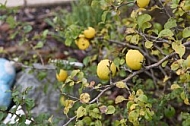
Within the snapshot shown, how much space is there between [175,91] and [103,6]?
422 millimetres

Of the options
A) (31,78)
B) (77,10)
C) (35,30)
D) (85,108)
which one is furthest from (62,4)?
(85,108)

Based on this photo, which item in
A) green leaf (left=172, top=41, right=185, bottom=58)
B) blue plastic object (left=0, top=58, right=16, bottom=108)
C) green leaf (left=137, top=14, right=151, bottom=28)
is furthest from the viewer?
blue plastic object (left=0, top=58, right=16, bottom=108)

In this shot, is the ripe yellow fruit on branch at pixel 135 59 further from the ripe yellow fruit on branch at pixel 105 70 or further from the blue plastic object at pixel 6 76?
the blue plastic object at pixel 6 76

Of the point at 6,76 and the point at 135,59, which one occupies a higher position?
the point at 135,59

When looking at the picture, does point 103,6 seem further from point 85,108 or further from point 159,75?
point 159,75

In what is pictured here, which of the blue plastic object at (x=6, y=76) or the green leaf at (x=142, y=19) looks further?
the blue plastic object at (x=6, y=76)

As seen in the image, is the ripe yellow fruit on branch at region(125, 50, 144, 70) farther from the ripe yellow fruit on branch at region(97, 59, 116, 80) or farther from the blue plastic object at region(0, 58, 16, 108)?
the blue plastic object at region(0, 58, 16, 108)

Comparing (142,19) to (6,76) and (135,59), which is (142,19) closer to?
(135,59)

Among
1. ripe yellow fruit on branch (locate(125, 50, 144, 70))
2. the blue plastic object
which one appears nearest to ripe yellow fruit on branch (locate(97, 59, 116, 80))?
ripe yellow fruit on branch (locate(125, 50, 144, 70))

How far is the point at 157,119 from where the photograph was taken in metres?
1.64

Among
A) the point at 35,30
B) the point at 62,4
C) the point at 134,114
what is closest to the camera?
the point at 134,114

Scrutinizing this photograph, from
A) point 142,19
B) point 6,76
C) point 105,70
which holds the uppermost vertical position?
point 142,19

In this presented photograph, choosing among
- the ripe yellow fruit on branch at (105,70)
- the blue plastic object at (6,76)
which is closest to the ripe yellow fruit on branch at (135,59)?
the ripe yellow fruit on branch at (105,70)

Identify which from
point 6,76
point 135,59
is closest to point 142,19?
point 135,59
